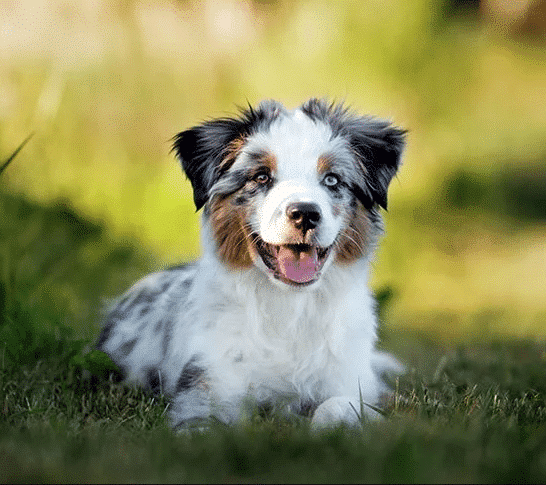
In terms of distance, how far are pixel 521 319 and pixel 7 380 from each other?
4.33 meters

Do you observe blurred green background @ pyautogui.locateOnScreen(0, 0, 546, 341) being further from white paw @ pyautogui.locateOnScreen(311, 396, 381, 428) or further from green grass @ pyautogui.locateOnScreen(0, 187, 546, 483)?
white paw @ pyautogui.locateOnScreen(311, 396, 381, 428)

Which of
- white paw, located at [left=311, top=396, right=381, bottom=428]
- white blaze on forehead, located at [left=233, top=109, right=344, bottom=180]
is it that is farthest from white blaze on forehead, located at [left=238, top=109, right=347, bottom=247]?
white paw, located at [left=311, top=396, right=381, bottom=428]

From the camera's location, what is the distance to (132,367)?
4.01 metres

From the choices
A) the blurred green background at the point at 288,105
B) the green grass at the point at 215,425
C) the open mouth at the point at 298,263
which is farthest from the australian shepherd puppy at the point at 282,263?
the blurred green background at the point at 288,105

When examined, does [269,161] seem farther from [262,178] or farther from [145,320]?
[145,320]

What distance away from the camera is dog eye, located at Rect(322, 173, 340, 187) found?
342cm

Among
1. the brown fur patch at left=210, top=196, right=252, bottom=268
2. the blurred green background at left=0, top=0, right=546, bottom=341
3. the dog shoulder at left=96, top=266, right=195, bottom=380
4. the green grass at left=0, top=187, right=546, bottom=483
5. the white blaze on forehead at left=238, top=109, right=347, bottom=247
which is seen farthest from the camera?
the blurred green background at left=0, top=0, right=546, bottom=341

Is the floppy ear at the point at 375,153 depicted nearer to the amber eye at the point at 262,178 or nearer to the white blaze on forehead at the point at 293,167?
the white blaze on forehead at the point at 293,167

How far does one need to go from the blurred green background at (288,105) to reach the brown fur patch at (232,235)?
1.57 meters

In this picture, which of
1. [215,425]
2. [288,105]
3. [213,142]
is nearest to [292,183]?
[213,142]

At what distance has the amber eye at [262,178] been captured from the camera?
3.40 m

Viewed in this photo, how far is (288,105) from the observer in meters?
7.62

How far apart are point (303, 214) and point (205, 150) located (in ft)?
2.33

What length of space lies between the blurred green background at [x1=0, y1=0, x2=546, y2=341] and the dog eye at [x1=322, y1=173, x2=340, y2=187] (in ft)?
5.12
